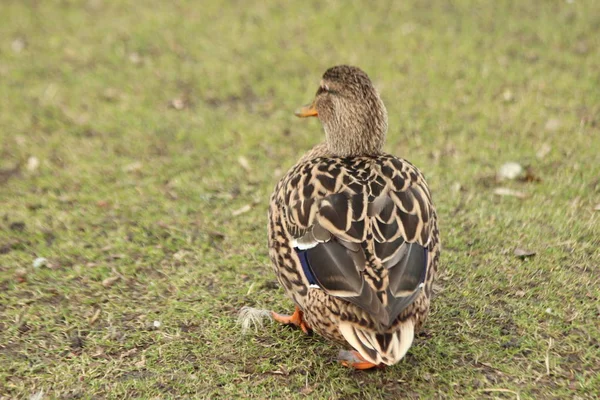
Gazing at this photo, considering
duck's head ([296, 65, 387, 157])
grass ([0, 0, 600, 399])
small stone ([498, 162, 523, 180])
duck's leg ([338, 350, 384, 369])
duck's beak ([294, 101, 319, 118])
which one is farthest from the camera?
small stone ([498, 162, 523, 180])

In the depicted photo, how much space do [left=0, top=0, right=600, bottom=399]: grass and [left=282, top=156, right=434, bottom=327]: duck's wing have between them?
559 mm

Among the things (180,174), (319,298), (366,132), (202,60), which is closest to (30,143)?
(180,174)

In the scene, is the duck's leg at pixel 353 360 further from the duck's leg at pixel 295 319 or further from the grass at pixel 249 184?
the duck's leg at pixel 295 319

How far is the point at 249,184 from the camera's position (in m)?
5.50

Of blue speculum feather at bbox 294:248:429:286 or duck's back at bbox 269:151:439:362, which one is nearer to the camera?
duck's back at bbox 269:151:439:362

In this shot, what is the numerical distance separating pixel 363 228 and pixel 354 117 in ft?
3.26

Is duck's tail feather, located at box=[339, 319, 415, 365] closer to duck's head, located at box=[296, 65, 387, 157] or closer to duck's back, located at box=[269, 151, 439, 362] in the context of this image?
duck's back, located at box=[269, 151, 439, 362]

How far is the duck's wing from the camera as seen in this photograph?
3.06 m

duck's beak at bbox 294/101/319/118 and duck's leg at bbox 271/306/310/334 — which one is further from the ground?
duck's beak at bbox 294/101/319/118

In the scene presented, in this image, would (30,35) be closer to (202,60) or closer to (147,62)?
(147,62)

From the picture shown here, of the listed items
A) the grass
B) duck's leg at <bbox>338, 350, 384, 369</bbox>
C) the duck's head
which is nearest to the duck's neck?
the duck's head

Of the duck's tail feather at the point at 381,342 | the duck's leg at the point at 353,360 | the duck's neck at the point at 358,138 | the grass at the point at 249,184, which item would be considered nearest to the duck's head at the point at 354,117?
the duck's neck at the point at 358,138

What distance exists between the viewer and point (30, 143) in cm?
609

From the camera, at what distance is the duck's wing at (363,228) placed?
3.06 metres
